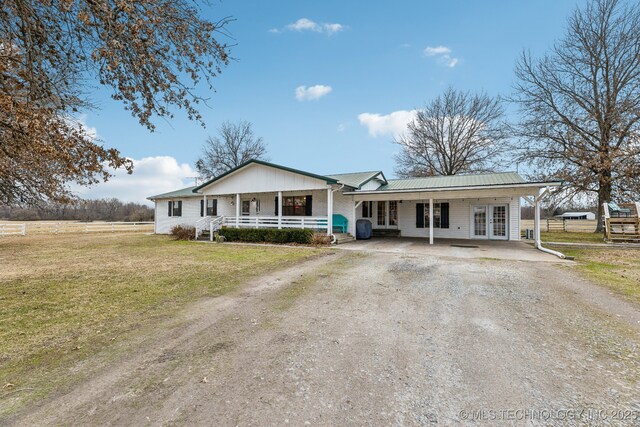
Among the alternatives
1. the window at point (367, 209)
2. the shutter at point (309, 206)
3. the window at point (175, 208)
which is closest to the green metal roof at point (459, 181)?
the window at point (367, 209)

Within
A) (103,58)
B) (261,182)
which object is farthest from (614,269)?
(261,182)

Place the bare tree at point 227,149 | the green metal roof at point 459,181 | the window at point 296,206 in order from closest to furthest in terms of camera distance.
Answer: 1. the green metal roof at point 459,181
2. the window at point 296,206
3. the bare tree at point 227,149

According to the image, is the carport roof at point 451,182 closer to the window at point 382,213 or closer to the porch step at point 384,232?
the window at point 382,213

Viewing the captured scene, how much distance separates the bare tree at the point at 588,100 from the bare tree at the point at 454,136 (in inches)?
180

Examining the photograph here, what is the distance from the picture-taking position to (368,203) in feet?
60.6

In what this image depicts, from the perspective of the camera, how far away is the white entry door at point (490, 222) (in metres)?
15.8

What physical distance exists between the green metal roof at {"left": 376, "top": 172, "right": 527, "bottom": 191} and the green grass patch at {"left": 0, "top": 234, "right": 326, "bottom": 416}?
Answer: 956 cm

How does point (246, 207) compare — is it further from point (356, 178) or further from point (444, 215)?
point (444, 215)

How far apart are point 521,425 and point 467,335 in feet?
5.59

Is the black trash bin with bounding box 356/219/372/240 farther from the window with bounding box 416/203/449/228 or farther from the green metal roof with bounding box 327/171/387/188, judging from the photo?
the window with bounding box 416/203/449/228

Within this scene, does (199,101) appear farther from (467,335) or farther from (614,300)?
(614,300)

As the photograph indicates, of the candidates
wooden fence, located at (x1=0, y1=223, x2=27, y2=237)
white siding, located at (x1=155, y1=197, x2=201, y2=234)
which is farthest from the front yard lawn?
wooden fence, located at (x1=0, y1=223, x2=27, y2=237)

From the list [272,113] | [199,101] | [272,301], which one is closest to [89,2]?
[199,101]

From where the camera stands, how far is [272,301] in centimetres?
539
